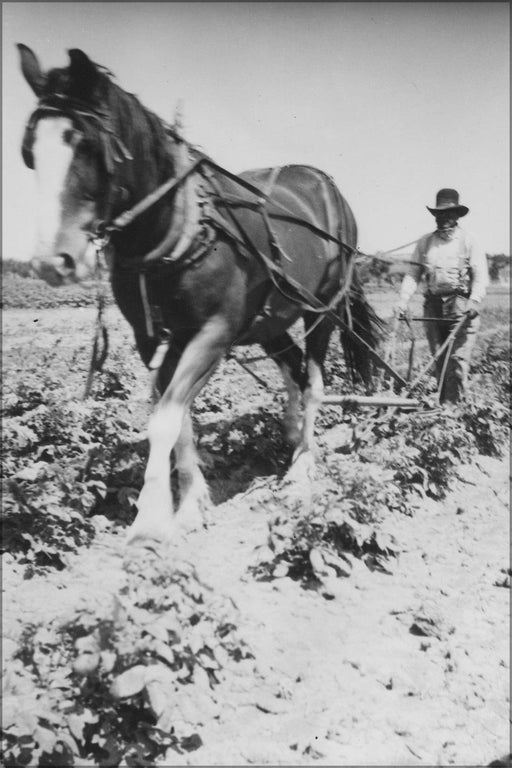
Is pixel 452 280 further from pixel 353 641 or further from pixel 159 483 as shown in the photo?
pixel 353 641

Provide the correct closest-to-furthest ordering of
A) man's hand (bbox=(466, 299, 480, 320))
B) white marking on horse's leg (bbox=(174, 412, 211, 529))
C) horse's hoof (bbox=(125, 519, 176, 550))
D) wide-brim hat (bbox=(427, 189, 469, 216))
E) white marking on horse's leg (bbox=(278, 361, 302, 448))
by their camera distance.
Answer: horse's hoof (bbox=(125, 519, 176, 550)), white marking on horse's leg (bbox=(174, 412, 211, 529)), white marking on horse's leg (bbox=(278, 361, 302, 448)), man's hand (bbox=(466, 299, 480, 320)), wide-brim hat (bbox=(427, 189, 469, 216))

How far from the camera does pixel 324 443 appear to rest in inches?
190

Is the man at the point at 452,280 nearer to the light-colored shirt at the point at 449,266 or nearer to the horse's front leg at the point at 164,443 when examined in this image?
the light-colored shirt at the point at 449,266

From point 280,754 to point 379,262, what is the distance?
4118 mm

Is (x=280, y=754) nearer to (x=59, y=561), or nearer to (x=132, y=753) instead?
(x=132, y=753)

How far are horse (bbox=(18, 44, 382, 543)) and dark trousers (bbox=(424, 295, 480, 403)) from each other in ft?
5.15

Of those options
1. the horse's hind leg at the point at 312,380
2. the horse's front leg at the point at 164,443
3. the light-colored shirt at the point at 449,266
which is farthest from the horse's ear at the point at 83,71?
the light-colored shirt at the point at 449,266

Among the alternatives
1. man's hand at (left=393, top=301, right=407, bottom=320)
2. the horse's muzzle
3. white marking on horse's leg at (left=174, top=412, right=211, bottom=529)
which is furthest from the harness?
man's hand at (left=393, top=301, right=407, bottom=320)

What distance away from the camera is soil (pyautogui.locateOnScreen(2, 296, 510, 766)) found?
1.90 metres

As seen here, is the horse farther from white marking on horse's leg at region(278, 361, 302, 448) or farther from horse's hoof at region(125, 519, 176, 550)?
white marking on horse's leg at region(278, 361, 302, 448)

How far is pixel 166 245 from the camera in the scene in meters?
2.75

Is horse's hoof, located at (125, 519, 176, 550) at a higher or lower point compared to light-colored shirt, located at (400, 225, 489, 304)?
lower

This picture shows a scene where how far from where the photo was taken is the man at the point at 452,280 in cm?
499

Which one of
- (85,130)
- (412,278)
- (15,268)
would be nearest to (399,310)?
(412,278)
